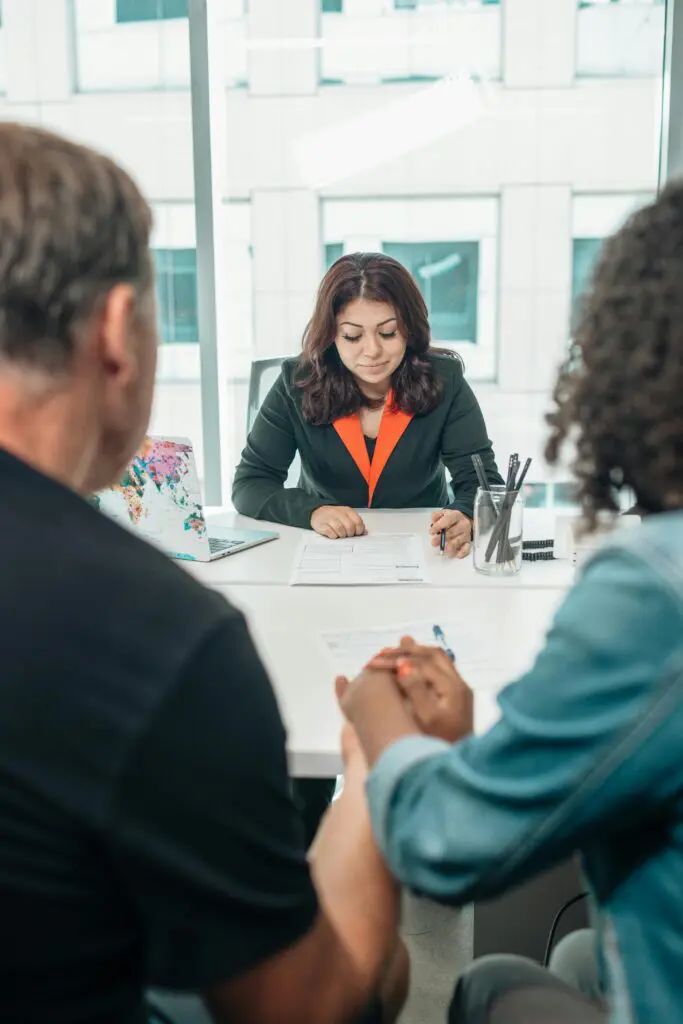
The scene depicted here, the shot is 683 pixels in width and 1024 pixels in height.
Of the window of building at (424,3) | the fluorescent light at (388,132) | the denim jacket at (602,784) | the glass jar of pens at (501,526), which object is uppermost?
the window of building at (424,3)

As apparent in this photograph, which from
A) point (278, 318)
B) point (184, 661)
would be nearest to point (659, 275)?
point (184, 661)

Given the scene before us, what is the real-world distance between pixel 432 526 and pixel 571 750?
131cm

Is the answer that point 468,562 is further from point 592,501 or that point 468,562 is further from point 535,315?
point 535,315

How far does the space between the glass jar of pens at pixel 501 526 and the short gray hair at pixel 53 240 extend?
1.15 metres

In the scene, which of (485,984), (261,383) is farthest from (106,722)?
(261,383)

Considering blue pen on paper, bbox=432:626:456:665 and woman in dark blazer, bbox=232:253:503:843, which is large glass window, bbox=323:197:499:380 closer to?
woman in dark blazer, bbox=232:253:503:843

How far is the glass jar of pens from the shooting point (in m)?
1.71

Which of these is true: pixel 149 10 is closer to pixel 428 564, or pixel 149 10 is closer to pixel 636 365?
pixel 428 564

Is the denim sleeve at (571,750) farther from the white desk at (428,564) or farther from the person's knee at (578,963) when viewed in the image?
the white desk at (428,564)

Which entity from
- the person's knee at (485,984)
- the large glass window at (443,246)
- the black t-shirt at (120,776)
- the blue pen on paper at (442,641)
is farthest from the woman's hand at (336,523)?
the large glass window at (443,246)

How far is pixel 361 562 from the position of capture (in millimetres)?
1784

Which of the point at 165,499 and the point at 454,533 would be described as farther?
the point at 454,533

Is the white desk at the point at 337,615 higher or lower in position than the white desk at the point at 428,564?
higher

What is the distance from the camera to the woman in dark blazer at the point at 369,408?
2381 mm
